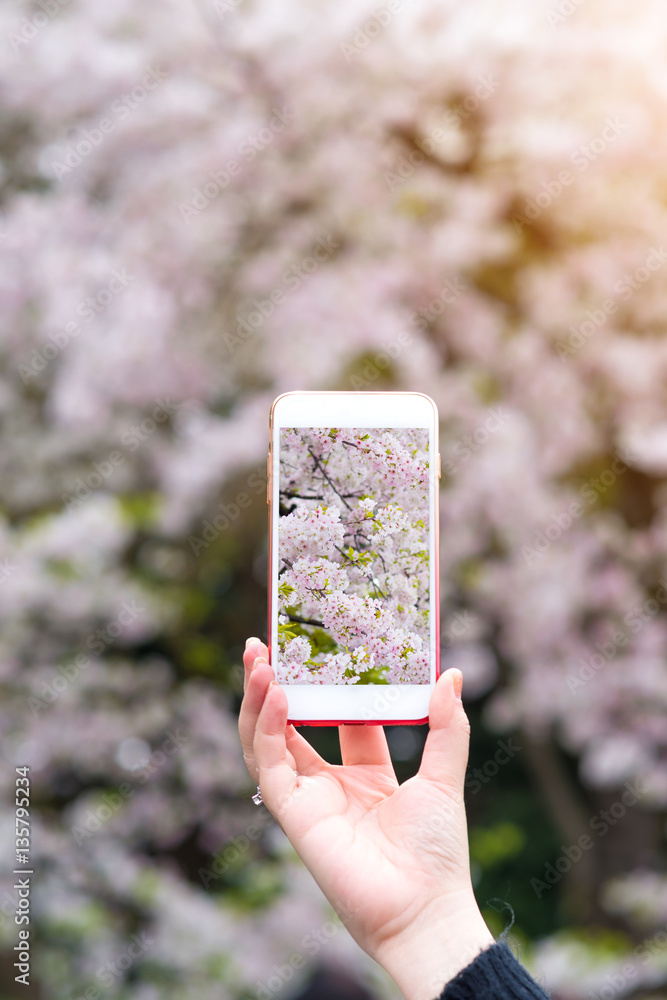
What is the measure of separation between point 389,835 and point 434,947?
185 mm

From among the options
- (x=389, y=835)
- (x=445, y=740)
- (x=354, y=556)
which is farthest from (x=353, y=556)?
(x=389, y=835)

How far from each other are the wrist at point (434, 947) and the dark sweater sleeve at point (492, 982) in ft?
0.04

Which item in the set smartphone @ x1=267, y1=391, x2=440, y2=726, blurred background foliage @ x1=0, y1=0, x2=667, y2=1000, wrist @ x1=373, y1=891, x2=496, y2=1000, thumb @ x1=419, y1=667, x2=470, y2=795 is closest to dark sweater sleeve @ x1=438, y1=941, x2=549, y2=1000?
wrist @ x1=373, y1=891, x2=496, y2=1000

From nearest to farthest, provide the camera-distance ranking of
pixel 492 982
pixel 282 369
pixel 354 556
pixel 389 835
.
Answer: pixel 492 982
pixel 389 835
pixel 354 556
pixel 282 369

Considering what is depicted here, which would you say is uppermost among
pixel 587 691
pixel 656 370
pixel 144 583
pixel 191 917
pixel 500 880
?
pixel 656 370

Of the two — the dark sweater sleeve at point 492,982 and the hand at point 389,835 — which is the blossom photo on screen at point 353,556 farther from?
the dark sweater sleeve at point 492,982

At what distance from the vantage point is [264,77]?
131 inches

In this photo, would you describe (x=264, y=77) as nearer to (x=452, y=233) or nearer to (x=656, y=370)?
(x=452, y=233)

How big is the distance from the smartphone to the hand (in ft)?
0.28

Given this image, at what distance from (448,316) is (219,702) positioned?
2.22 metres

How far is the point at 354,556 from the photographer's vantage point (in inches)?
60.0

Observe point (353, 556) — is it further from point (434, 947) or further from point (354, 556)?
point (434, 947)

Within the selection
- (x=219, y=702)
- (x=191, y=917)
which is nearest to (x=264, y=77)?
(x=219, y=702)

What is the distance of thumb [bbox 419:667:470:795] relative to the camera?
137 centimetres
